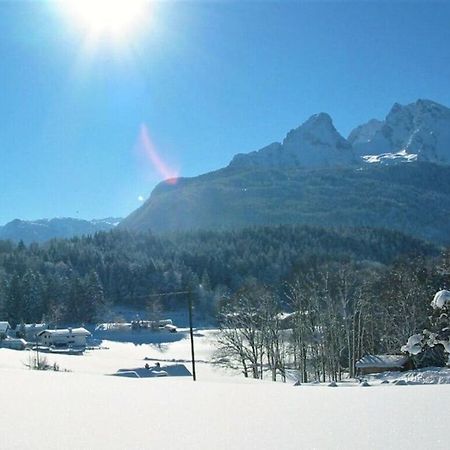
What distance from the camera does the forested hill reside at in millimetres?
102625

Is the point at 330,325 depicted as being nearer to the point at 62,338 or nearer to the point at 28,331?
the point at 62,338

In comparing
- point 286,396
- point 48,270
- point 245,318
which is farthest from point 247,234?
point 286,396

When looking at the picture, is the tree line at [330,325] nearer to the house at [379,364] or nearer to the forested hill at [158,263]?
the house at [379,364]

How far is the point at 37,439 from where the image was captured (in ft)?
19.1

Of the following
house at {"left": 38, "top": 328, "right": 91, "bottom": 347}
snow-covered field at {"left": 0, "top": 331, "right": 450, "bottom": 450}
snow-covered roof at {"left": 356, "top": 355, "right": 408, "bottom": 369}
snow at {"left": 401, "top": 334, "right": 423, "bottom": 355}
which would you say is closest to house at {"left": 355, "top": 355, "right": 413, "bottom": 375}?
snow-covered roof at {"left": 356, "top": 355, "right": 408, "bottom": 369}

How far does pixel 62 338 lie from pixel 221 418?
74.5m

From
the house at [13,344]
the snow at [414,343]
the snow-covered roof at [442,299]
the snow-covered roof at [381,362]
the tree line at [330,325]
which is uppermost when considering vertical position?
the snow-covered roof at [442,299]

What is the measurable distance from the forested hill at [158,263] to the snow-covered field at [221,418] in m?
79.2

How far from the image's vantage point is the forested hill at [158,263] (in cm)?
10262

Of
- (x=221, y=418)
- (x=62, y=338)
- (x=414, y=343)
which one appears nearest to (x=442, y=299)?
(x=414, y=343)

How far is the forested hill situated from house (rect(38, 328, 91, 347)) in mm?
19889

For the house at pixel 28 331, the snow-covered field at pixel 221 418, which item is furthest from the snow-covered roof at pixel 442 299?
the house at pixel 28 331

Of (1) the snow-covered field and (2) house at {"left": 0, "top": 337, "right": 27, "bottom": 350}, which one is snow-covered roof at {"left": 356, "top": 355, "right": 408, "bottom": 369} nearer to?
(1) the snow-covered field

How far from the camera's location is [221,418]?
707 centimetres
